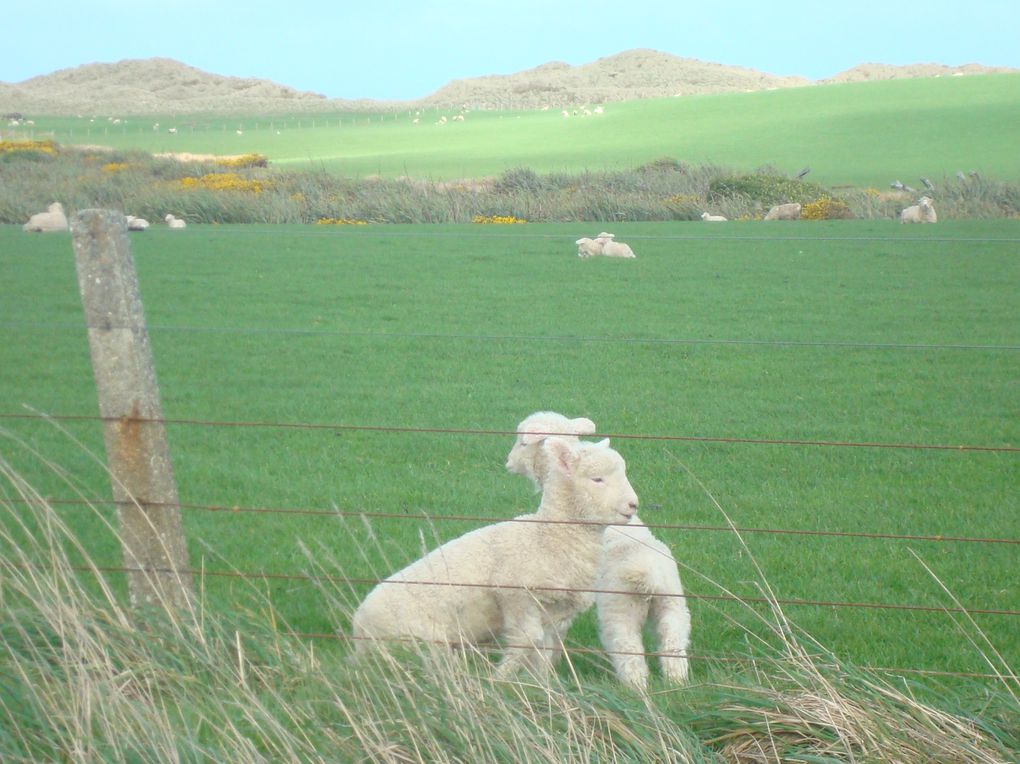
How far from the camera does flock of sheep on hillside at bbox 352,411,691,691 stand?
4.35 m

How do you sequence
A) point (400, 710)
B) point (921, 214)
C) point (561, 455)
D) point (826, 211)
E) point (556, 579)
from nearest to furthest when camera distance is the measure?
1. point (400, 710)
2. point (561, 455)
3. point (556, 579)
4. point (921, 214)
5. point (826, 211)

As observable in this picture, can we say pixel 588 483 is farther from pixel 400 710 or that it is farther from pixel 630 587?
pixel 400 710

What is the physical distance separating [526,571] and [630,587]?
0.44 meters

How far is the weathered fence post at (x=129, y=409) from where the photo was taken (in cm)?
391

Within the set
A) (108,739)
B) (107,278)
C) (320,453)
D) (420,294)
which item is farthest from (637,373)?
(108,739)

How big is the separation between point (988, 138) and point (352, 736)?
52461 millimetres

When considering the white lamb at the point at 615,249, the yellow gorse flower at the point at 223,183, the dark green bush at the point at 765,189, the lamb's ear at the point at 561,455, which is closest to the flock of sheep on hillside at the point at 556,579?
the lamb's ear at the point at 561,455

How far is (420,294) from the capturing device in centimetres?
1689

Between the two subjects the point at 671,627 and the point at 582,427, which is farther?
the point at 582,427

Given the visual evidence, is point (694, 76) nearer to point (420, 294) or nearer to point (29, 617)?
point (420, 294)

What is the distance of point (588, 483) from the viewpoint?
14.6ft

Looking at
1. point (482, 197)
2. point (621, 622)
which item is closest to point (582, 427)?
point (621, 622)

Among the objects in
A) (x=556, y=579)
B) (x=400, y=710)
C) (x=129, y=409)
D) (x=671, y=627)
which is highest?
(x=129, y=409)

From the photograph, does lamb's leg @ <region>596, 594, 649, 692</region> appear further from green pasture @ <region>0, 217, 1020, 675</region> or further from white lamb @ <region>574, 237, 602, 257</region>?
white lamb @ <region>574, 237, 602, 257</region>
